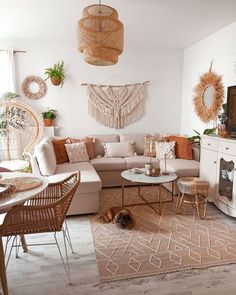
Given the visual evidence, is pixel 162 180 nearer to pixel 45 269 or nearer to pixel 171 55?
pixel 45 269

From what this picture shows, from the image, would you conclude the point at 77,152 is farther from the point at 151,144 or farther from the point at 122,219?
the point at 122,219

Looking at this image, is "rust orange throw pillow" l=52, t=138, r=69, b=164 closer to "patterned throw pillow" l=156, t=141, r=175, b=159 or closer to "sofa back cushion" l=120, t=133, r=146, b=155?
"sofa back cushion" l=120, t=133, r=146, b=155

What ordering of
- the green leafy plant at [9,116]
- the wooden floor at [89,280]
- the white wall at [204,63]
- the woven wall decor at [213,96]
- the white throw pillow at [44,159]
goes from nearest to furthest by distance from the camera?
the wooden floor at [89,280], the white throw pillow at [44,159], the white wall at [204,63], the woven wall decor at [213,96], the green leafy plant at [9,116]

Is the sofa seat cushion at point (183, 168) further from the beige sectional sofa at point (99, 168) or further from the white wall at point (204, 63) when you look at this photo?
the white wall at point (204, 63)

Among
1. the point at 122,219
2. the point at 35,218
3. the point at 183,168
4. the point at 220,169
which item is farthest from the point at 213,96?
the point at 35,218

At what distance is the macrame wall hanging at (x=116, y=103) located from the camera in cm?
506

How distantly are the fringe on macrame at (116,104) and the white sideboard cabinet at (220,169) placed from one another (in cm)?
197

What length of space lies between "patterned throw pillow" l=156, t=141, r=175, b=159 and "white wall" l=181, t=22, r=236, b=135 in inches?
26.5

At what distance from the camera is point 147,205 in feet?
11.6

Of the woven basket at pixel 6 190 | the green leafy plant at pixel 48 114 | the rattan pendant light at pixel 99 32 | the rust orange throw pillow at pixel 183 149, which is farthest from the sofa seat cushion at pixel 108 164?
the woven basket at pixel 6 190

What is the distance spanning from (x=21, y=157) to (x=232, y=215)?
141 inches

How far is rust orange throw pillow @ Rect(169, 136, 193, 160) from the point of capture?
14.1 feet

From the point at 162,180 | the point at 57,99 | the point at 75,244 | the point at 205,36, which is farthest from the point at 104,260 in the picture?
the point at 205,36

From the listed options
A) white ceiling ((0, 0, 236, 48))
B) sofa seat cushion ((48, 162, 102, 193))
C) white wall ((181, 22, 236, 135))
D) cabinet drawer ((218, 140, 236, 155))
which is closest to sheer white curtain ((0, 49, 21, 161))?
white ceiling ((0, 0, 236, 48))
